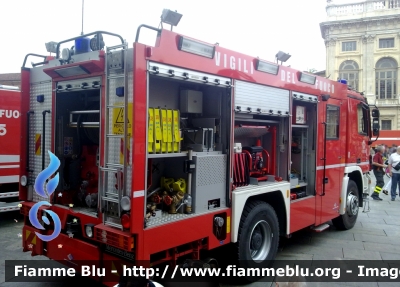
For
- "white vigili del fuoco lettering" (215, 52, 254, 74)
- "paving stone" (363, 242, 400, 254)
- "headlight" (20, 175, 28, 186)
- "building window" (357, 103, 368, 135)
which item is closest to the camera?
"white vigili del fuoco lettering" (215, 52, 254, 74)

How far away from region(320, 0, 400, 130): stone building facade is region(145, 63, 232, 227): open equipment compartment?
4160 cm

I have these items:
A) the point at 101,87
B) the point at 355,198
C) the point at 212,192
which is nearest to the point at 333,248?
the point at 355,198

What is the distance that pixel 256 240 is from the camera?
488 cm

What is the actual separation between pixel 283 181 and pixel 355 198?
117 inches

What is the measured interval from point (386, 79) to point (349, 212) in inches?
1652

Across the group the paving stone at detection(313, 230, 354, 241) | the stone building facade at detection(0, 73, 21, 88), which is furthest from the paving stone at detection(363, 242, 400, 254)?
the stone building facade at detection(0, 73, 21, 88)

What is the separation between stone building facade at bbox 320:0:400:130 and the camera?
43.2 metres

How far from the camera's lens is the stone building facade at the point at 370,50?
43219 millimetres

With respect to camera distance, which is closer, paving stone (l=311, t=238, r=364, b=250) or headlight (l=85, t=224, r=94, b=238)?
headlight (l=85, t=224, r=94, b=238)

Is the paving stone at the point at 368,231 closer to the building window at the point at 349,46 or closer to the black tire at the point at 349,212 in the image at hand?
the black tire at the point at 349,212

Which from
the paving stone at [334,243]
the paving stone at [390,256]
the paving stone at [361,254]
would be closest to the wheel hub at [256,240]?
the paving stone at [361,254]

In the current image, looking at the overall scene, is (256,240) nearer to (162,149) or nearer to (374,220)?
(162,149)

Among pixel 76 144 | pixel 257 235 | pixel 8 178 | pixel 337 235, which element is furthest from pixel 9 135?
pixel 337 235

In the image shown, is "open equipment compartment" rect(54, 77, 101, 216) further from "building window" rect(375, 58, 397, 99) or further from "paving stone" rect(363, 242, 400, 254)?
"building window" rect(375, 58, 397, 99)
